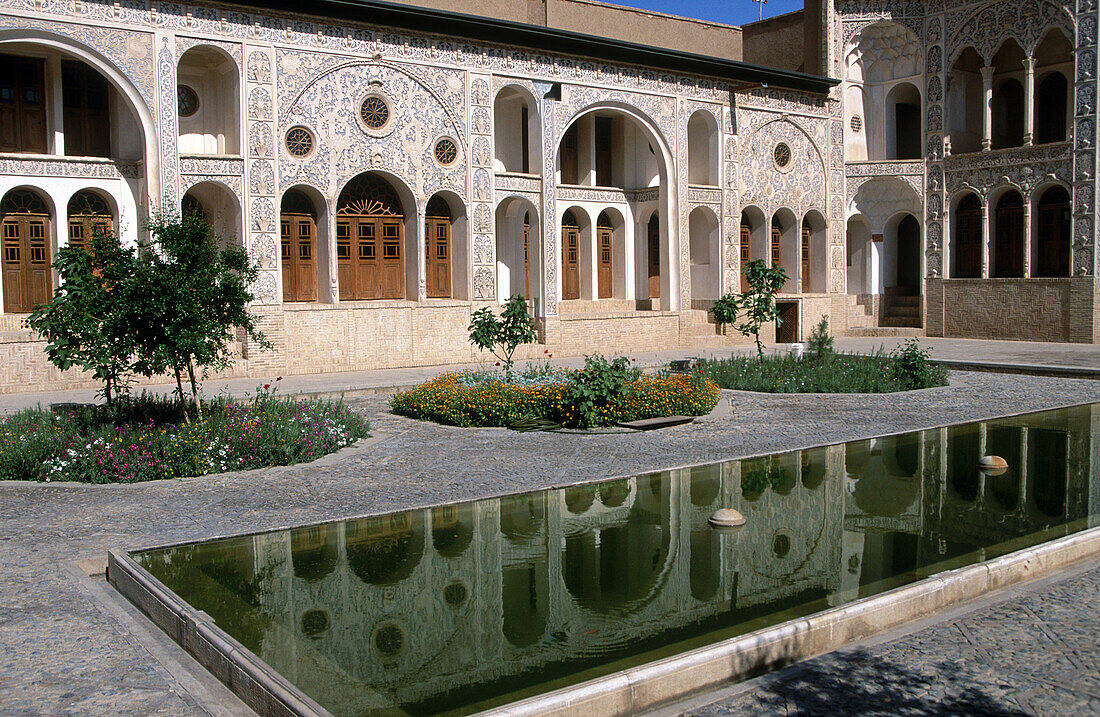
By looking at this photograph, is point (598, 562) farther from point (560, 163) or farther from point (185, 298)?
point (560, 163)

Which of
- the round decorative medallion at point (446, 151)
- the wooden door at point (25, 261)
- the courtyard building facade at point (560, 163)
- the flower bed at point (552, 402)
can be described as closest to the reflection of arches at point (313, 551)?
the flower bed at point (552, 402)

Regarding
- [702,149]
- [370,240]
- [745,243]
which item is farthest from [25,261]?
[745,243]

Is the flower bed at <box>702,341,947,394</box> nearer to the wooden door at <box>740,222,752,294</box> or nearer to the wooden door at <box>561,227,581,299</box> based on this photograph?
the wooden door at <box>561,227,581,299</box>

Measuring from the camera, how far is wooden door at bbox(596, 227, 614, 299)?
979 inches

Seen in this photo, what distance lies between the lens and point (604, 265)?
25.1m

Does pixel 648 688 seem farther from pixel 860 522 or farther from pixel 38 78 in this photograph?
pixel 38 78

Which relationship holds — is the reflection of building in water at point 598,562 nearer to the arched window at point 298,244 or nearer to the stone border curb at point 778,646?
the stone border curb at point 778,646

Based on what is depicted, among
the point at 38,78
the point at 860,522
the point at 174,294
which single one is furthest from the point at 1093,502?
the point at 38,78

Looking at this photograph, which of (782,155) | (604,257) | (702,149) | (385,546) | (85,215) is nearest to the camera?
(385,546)

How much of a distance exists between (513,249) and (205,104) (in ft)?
25.0

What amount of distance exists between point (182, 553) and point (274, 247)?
1225 cm

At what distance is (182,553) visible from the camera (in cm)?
651

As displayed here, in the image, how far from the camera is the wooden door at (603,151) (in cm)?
2511

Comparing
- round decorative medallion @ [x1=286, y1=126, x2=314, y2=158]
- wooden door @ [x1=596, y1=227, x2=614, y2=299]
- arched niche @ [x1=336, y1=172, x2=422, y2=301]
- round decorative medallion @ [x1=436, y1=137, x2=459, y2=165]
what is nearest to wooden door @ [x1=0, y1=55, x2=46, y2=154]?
round decorative medallion @ [x1=286, y1=126, x2=314, y2=158]
